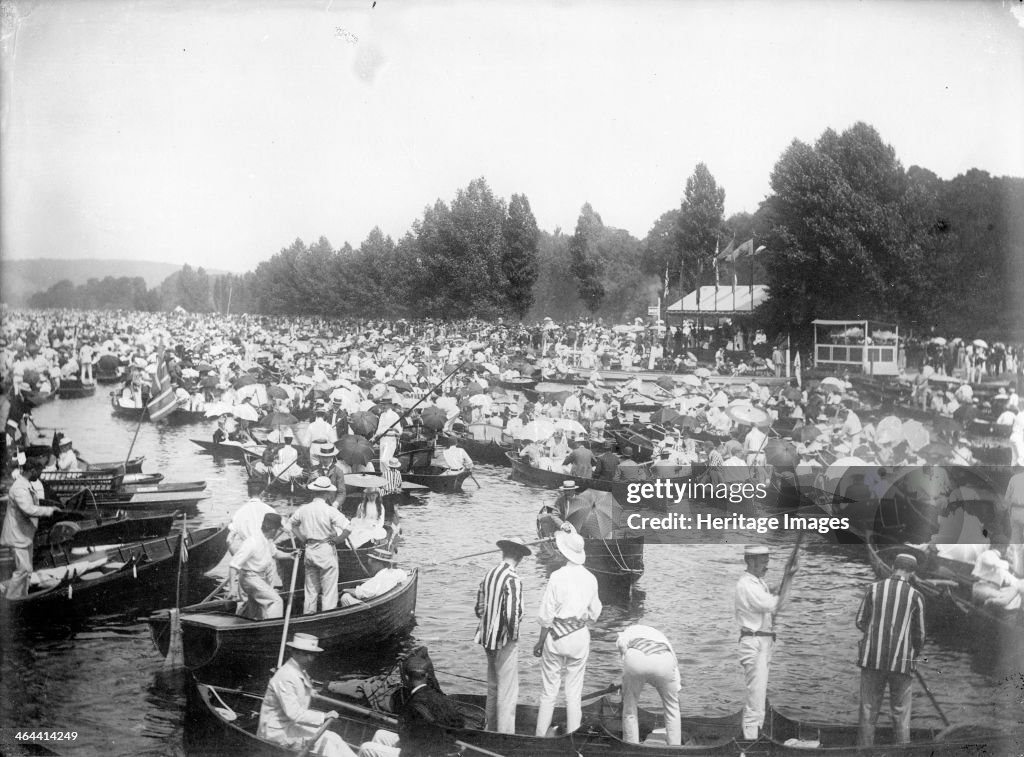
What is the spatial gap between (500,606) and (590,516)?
5.61 m

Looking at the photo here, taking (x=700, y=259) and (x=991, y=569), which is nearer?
(x=991, y=569)

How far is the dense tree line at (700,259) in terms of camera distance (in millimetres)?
19219

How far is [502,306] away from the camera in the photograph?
71.4 ft

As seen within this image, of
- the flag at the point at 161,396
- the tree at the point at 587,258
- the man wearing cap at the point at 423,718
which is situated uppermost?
the tree at the point at 587,258

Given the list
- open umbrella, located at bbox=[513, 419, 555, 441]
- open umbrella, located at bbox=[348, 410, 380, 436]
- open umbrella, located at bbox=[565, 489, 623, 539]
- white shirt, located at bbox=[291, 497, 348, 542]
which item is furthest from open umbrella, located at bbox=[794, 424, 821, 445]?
white shirt, located at bbox=[291, 497, 348, 542]

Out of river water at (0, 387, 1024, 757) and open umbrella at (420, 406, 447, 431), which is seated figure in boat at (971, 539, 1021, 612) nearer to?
river water at (0, 387, 1024, 757)

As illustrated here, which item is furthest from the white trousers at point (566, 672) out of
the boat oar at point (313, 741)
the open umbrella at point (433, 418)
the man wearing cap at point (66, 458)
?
the open umbrella at point (433, 418)

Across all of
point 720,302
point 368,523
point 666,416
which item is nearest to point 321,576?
point 368,523

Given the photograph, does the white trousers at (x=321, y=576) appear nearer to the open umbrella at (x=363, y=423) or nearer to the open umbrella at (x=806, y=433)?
the open umbrella at (x=363, y=423)

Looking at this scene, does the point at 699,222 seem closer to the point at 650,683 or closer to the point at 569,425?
the point at 569,425

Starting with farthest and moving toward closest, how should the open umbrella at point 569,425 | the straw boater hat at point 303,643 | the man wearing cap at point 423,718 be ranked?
the open umbrella at point 569,425
the man wearing cap at point 423,718
the straw boater hat at point 303,643

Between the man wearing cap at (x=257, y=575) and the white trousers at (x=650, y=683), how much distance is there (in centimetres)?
445

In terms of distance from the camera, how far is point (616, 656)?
11602 millimetres

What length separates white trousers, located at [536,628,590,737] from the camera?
7.85 metres
